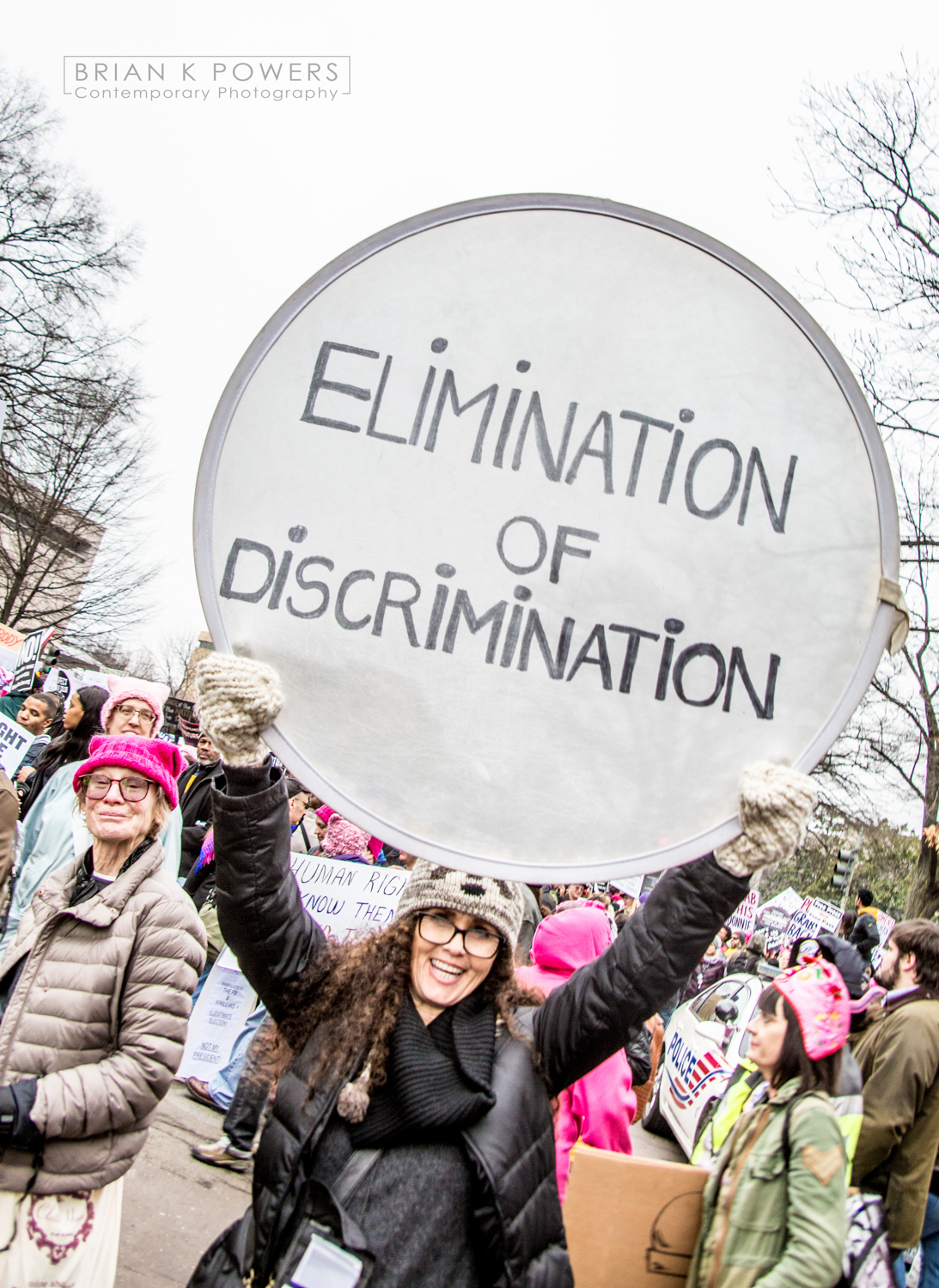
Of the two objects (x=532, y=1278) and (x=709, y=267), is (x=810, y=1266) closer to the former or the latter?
(x=532, y=1278)

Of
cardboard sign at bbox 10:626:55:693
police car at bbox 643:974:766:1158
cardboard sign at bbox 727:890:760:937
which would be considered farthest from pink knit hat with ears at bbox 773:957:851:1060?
cardboard sign at bbox 727:890:760:937

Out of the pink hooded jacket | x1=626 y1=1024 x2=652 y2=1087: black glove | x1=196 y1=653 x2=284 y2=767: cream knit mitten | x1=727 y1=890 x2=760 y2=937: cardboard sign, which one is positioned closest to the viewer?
x1=196 y1=653 x2=284 y2=767: cream knit mitten

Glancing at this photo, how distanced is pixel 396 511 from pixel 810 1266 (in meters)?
1.94

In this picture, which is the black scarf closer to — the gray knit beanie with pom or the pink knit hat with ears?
the gray knit beanie with pom

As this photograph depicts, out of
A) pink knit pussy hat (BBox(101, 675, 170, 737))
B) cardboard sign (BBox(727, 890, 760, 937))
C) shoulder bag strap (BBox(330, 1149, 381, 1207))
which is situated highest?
pink knit pussy hat (BBox(101, 675, 170, 737))

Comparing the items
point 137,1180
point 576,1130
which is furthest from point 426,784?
point 137,1180

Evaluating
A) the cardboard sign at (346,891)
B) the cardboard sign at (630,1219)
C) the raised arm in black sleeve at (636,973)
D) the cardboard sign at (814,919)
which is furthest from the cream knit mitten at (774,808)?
the cardboard sign at (814,919)

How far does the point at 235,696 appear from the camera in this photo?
4.75ft

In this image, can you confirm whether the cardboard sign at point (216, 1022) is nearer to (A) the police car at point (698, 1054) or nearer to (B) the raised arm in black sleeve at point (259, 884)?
(A) the police car at point (698, 1054)

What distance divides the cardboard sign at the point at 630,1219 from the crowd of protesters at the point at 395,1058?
6 centimetres

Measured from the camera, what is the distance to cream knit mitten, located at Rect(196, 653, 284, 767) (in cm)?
144

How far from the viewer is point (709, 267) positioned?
63.4 inches

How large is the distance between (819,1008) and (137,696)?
297cm

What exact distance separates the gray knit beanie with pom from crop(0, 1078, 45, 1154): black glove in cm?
96
